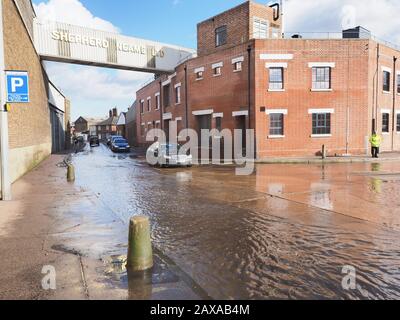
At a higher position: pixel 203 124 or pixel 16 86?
pixel 16 86

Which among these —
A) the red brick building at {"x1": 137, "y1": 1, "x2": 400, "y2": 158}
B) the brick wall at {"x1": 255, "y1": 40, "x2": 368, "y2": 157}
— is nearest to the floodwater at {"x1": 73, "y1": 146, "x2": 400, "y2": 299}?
the brick wall at {"x1": 255, "y1": 40, "x2": 368, "y2": 157}

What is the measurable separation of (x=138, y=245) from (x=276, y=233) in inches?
116

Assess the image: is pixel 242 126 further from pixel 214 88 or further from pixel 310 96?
pixel 310 96

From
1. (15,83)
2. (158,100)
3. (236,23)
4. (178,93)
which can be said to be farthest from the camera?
(158,100)

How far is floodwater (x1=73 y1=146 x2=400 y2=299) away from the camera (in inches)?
172

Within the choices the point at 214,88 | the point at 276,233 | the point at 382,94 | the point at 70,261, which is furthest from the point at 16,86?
the point at 382,94

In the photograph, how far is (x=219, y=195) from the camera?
35.5ft

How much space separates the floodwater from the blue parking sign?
377 cm

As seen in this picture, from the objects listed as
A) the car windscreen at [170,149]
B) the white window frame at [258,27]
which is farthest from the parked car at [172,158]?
the white window frame at [258,27]

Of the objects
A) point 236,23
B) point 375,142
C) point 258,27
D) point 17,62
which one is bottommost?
point 375,142

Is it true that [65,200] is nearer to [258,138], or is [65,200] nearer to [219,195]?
[219,195]

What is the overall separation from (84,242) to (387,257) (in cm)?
493

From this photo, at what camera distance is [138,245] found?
4.78 m

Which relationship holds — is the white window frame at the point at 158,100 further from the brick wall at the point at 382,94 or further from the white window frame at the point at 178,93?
the brick wall at the point at 382,94
